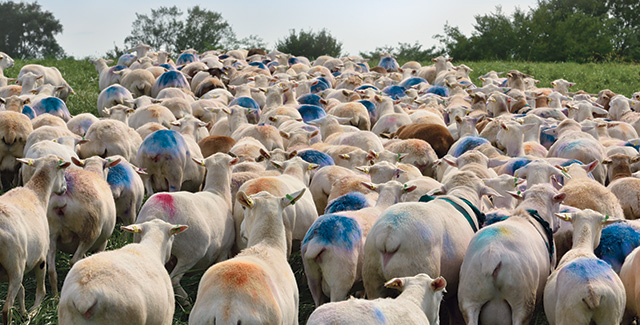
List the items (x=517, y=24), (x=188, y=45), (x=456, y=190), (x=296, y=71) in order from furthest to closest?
(x=188, y=45) → (x=517, y=24) → (x=296, y=71) → (x=456, y=190)

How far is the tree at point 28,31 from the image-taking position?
58844mm

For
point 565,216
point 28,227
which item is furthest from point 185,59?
point 565,216

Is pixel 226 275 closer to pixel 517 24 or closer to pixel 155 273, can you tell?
pixel 155 273

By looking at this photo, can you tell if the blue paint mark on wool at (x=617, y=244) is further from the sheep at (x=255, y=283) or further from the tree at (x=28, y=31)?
the tree at (x=28, y=31)

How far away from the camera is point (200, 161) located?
816 centimetres

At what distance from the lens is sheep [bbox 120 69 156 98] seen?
16.6 metres

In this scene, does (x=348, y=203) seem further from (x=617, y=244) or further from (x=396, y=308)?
(x=396, y=308)

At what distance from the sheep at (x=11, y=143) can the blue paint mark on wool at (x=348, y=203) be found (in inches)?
177

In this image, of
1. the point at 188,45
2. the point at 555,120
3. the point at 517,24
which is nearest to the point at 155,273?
the point at 555,120

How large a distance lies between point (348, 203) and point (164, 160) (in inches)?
109

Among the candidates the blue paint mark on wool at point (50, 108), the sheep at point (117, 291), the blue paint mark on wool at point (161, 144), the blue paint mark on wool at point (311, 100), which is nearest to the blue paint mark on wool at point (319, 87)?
the blue paint mark on wool at point (311, 100)

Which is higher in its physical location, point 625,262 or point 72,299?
point 72,299

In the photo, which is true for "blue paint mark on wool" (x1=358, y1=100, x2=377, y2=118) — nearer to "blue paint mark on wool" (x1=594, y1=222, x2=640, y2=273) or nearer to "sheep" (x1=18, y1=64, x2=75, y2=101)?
"sheep" (x1=18, y1=64, x2=75, y2=101)

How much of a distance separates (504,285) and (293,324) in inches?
65.6
